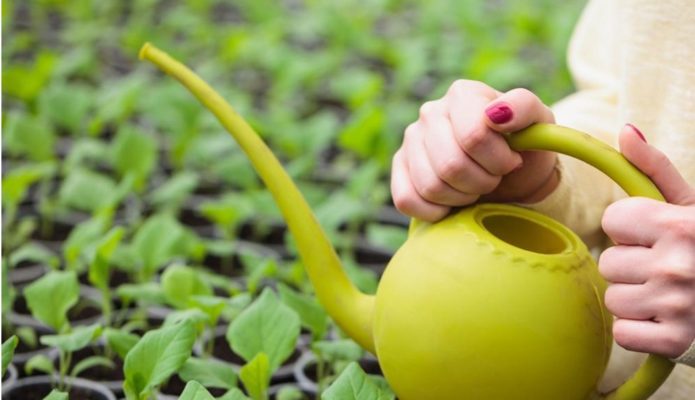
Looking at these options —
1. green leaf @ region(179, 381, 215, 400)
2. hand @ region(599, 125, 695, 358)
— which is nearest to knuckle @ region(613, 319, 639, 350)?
hand @ region(599, 125, 695, 358)

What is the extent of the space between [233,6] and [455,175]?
175 centimetres

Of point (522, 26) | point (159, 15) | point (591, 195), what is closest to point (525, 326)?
point (591, 195)

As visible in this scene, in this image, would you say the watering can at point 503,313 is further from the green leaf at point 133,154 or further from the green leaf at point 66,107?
the green leaf at point 66,107

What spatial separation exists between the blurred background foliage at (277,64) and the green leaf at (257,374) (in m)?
0.60

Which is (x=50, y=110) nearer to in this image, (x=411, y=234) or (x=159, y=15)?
(x=159, y=15)

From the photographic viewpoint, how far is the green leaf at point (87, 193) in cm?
126

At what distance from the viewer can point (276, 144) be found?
1560mm

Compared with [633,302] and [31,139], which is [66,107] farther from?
[633,302]

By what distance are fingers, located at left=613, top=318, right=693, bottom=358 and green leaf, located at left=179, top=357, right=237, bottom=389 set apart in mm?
290

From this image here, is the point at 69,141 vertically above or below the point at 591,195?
below

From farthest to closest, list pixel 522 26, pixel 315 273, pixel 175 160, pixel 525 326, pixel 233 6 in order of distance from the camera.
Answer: pixel 233 6 < pixel 522 26 < pixel 175 160 < pixel 315 273 < pixel 525 326

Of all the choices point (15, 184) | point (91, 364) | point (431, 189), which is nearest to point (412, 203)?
point (431, 189)

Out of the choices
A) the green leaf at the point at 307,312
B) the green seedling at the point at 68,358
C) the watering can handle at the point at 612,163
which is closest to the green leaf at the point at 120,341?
the green seedling at the point at 68,358

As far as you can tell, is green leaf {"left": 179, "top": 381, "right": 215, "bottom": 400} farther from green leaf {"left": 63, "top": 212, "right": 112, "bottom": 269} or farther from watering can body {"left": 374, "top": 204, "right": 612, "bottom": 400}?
green leaf {"left": 63, "top": 212, "right": 112, "bottom": 269}
